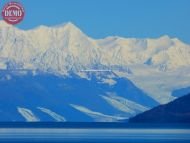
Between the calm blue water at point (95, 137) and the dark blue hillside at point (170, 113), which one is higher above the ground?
the dark blue hillside at point (170, 113)

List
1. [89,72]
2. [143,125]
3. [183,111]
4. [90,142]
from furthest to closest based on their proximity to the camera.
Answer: [143,125]
[183,111]
[89,72]
[90,142]

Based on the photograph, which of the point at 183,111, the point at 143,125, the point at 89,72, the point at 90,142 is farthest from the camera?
the point at 143,125

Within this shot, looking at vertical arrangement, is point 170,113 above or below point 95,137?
above

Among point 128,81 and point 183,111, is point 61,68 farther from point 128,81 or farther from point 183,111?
point 183,111

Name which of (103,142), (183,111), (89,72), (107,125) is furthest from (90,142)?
(107,125)

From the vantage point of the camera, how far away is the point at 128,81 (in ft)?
233

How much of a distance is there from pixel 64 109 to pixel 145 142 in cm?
2197

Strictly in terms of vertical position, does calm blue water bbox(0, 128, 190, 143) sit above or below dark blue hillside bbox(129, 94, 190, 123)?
below

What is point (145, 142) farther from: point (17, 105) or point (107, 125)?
point (107, 125)

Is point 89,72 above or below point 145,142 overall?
above

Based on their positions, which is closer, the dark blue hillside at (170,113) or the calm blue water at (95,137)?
the calm blue water at (95,137)

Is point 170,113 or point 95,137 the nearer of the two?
point 95,137

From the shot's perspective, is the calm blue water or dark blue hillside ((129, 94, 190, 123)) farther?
dark blue hillside ((129, 94, 190, 123))

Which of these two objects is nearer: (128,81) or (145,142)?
(145,142)
